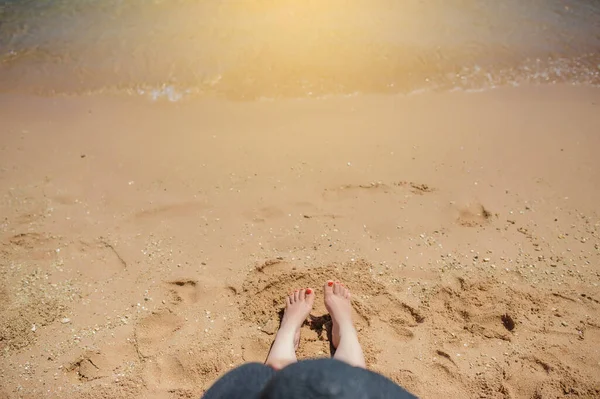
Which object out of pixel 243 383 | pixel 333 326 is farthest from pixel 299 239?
pixel 243 383

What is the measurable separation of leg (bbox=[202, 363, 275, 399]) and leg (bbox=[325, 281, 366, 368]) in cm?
51

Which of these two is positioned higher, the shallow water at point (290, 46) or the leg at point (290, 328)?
the shallow water at point (290, 46)

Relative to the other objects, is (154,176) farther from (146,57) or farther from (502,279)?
(502,279)

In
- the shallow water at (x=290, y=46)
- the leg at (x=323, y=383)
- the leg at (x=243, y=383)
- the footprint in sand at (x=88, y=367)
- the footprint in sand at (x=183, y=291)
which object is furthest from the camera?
the shallow water at (x=290, y=46)

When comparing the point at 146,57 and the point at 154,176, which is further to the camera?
the point at 146,57

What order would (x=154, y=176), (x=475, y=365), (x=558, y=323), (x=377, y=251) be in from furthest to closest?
(x=154, y=176) < (x=377, y=251) < (x=558, y=323) < (x=475, y=365)

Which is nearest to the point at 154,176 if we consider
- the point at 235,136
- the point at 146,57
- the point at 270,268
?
the point at 235,136

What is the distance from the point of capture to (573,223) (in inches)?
108

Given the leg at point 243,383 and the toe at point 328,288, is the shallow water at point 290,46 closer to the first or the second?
the toe at point 328,288

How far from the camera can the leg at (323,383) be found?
1191mm

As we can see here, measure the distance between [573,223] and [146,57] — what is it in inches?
161

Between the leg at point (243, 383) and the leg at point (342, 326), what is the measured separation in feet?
1.68

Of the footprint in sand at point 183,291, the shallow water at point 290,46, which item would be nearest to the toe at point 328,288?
the footprint in sand at point 183,291

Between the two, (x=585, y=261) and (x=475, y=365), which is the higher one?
(x=585, y=261)
